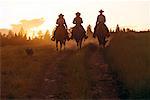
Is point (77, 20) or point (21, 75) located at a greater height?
point (77, 20)

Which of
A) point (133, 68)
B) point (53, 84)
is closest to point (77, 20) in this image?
point (133, 68)

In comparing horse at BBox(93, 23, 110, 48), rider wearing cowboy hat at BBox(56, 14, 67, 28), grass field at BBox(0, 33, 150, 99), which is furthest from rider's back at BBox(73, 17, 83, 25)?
grass field at BBox(0, 33, 150, 99)

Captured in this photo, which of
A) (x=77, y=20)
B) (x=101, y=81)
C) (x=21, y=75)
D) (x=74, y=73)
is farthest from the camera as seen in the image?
(x=77, y=20)

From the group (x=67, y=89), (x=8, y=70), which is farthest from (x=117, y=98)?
(x=8, y=70)

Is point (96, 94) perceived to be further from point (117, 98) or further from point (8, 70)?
point (8, 70)

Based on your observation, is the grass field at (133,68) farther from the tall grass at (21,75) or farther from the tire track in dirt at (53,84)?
the tall grass at (21,75)

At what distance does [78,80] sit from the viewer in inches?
814

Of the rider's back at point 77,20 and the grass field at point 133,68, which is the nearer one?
the grass field at point 133,68

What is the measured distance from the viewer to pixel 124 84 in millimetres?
19703

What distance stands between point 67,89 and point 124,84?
7.96 ft

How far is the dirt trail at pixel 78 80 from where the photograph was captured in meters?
18.9

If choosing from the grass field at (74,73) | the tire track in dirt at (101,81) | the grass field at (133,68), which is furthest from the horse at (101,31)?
the tire track in dirt at (101,81)

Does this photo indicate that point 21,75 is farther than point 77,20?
No

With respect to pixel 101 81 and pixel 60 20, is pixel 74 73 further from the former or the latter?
pixel 60 20
